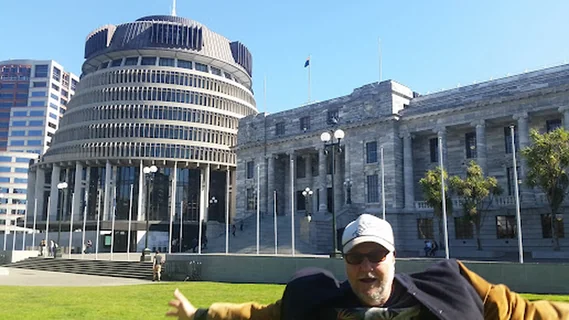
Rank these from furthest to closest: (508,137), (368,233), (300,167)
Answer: (300,167) < (508,137) < (368,233)

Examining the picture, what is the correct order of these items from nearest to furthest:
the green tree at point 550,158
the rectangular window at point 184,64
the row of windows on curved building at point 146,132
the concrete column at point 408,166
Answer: the green tree at point 550,158 < the concrete column at point 408,166 < the row of windows on curved building at point 146,132 < the rectangular window at point 184,64

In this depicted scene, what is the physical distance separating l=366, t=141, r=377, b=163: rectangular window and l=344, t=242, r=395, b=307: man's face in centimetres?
5190

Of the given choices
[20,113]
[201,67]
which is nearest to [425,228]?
[201,67]

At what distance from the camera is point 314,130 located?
197 ft

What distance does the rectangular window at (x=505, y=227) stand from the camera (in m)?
44.4

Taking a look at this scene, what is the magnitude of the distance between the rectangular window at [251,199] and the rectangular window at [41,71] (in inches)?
4153

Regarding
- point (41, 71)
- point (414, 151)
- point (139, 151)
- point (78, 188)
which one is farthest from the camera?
point (41, 71)

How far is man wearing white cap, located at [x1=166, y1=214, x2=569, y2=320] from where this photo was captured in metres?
2.60

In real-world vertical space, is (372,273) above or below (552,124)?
below

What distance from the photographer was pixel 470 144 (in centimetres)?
5094

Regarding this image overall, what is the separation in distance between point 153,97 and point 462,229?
54083 millimetres

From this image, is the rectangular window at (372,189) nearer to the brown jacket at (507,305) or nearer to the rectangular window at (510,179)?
the rectangular window at (510,179)

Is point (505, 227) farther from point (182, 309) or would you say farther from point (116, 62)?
point (116, 62)

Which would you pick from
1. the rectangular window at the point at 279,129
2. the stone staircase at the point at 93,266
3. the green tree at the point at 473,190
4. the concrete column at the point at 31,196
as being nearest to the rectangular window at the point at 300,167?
the rectangular window at the point at 279,129
